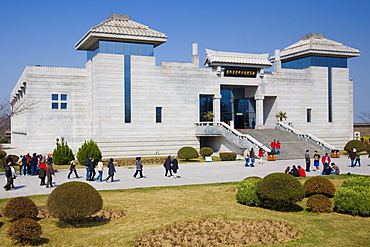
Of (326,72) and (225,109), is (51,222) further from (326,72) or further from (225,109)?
(326,72)

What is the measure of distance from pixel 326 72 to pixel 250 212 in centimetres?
3979

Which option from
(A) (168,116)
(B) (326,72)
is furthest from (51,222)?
(B) (326,72)

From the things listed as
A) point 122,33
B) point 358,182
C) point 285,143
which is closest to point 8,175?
point 358,182

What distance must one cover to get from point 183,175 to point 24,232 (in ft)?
54.8

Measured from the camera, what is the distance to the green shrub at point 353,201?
14500mm

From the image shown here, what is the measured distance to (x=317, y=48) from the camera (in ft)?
159

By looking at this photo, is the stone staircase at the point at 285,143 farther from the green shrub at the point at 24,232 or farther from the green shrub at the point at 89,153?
the green shrub at the point at 24,232

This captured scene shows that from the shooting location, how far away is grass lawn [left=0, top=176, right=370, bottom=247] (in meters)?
11.7

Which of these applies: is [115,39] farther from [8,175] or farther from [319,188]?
[319,188]

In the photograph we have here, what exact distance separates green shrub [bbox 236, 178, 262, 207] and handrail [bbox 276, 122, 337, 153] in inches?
1058

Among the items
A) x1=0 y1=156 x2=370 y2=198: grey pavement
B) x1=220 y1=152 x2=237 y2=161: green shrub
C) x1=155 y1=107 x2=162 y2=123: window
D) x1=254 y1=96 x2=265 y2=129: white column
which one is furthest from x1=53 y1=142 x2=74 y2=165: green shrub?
x1=254 y1=96 x2=265 y2=129: white column

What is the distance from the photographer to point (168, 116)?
1690 inches

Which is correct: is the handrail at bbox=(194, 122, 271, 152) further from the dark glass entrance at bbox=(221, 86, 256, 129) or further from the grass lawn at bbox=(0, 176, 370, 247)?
the grass lawn at bbox=(0, 176, 370, 247)

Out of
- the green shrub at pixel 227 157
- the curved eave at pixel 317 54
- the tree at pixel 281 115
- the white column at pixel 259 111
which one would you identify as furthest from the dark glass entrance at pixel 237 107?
the green shrub at pixel 227 157
